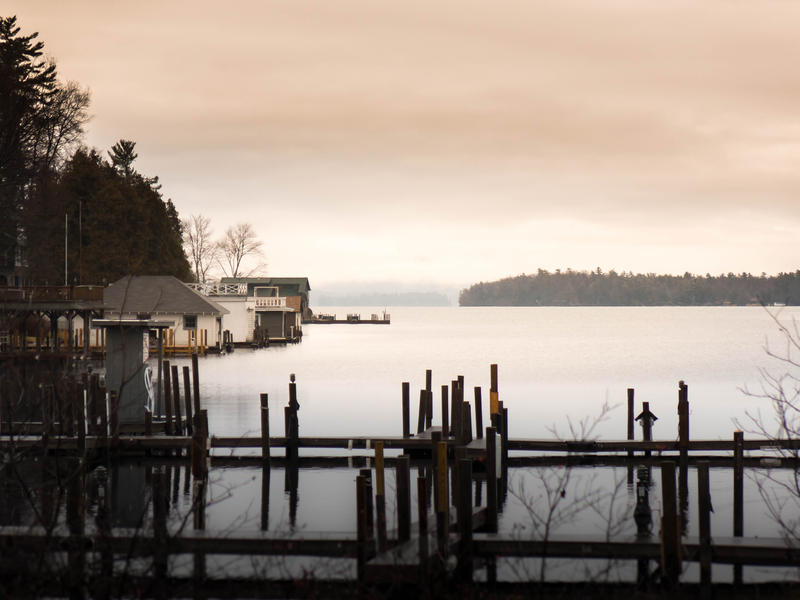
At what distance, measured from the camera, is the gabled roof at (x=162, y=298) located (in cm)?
6675

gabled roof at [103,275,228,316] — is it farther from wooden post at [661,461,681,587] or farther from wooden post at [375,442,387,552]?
wooden post at [661,461,681,587]

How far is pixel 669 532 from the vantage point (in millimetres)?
13906

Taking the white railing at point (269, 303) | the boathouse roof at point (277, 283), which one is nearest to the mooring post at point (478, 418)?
the white railing at point (269, 303)

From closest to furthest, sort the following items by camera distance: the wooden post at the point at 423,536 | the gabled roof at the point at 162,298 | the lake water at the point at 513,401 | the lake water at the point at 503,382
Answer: the wooden post at the point at 423,536
the lake water at the point at 513,401
the lake water at the point at 503,382
the gabled roof at the point at 162,298

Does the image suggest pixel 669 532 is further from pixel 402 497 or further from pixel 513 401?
pixel 513 401

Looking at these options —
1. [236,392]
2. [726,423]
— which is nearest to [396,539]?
[726,423]

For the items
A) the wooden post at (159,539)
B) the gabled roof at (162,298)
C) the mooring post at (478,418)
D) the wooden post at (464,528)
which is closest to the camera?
the wooden post at (159,539)

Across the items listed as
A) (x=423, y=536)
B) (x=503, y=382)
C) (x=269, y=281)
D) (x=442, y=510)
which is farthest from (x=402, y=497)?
(x=269, y=281)

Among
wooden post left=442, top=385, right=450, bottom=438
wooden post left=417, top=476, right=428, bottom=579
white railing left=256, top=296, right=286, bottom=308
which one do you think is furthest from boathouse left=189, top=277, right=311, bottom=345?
wooden post left=417, top=476, right=428, bottom=579

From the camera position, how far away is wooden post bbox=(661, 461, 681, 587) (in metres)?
13.9

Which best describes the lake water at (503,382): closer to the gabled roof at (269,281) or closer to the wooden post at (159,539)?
the wooden post at (159,539)

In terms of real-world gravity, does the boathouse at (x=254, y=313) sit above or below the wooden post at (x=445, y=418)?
above

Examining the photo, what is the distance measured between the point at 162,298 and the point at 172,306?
1196mm

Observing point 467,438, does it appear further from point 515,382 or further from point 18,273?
point 18,273
